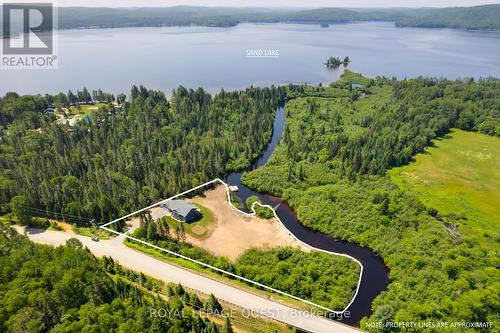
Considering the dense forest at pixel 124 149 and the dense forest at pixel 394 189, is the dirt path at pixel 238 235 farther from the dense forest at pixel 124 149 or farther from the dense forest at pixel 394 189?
the dense forest at pixel 124 149

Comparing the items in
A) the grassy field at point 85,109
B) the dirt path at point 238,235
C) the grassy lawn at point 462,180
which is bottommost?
the dirt path at point 238,235

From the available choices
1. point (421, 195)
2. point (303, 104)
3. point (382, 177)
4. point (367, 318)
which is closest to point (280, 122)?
point (303, 104)

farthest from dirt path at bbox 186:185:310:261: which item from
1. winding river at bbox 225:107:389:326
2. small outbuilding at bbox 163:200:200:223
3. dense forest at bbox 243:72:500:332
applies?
dense forest at bbox 243:72:500:332

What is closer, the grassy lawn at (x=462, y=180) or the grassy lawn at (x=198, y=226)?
the grassy lawn at (x=198, y=226)

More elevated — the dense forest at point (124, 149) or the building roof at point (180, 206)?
the dense forest at point (124, 149)

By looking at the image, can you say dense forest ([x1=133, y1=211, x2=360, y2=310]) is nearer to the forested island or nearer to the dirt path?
the forested island

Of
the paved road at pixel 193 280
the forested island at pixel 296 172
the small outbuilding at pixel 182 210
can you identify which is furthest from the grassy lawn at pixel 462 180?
the small outbuilding at pixel 182 210
